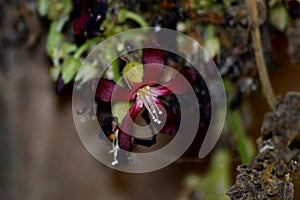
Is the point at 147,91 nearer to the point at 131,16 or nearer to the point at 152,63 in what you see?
the point at 152,63

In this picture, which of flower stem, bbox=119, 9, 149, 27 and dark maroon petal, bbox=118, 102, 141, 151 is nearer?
dark maroon petal, bbox=118, 102, 141, 151

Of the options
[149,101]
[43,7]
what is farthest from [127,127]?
[43,7]

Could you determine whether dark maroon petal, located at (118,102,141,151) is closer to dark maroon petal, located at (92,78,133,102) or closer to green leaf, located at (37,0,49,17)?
dark maroon petal, located at (92,78,133,102)

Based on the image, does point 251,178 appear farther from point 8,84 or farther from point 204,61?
point 8,84

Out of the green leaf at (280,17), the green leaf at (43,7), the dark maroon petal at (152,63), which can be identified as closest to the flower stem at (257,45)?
the green leaf at (280,17)

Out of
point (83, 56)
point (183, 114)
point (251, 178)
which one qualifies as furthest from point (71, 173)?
point (251, 178)

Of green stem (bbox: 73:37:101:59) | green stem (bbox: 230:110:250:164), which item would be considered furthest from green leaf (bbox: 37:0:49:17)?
green stem (bbox: 230:110:250:164)
